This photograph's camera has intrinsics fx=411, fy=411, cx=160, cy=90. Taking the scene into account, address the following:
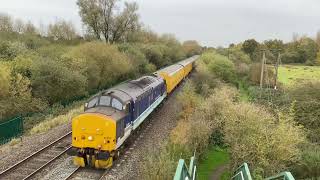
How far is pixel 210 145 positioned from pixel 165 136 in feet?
9.59

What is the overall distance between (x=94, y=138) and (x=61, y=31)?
196 feet

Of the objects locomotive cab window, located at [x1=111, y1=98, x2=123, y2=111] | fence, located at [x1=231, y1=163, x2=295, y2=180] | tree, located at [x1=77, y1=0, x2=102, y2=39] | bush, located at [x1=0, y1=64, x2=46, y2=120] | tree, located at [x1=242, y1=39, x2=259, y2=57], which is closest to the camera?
fence, located at [x1=231, y1=163, x2=295, y2=180]

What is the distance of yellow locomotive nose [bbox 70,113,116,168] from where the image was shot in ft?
59.8

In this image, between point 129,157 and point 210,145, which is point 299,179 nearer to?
point 210,145

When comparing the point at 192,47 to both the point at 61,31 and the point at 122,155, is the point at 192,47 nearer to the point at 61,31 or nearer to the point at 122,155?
the point at 61,31

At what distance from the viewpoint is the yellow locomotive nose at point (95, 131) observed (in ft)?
59.9

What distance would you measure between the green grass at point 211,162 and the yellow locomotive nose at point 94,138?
17.3ft

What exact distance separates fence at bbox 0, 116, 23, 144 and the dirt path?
13218 millimetres

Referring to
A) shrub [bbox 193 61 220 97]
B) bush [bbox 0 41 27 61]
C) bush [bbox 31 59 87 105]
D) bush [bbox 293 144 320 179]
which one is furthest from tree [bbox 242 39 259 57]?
bush [bbox 293 144 320 179]

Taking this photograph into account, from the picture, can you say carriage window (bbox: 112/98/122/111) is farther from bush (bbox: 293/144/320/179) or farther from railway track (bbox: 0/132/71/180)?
bush (bbox: 293/144/320/179)

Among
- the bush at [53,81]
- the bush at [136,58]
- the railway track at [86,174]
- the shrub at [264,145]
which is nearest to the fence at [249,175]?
the shrub at [264,145]

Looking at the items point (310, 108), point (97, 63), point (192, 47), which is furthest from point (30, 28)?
point (192, 47)

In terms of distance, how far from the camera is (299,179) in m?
20.4

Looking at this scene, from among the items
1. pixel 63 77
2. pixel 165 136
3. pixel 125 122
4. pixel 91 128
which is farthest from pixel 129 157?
pixel 63 77
